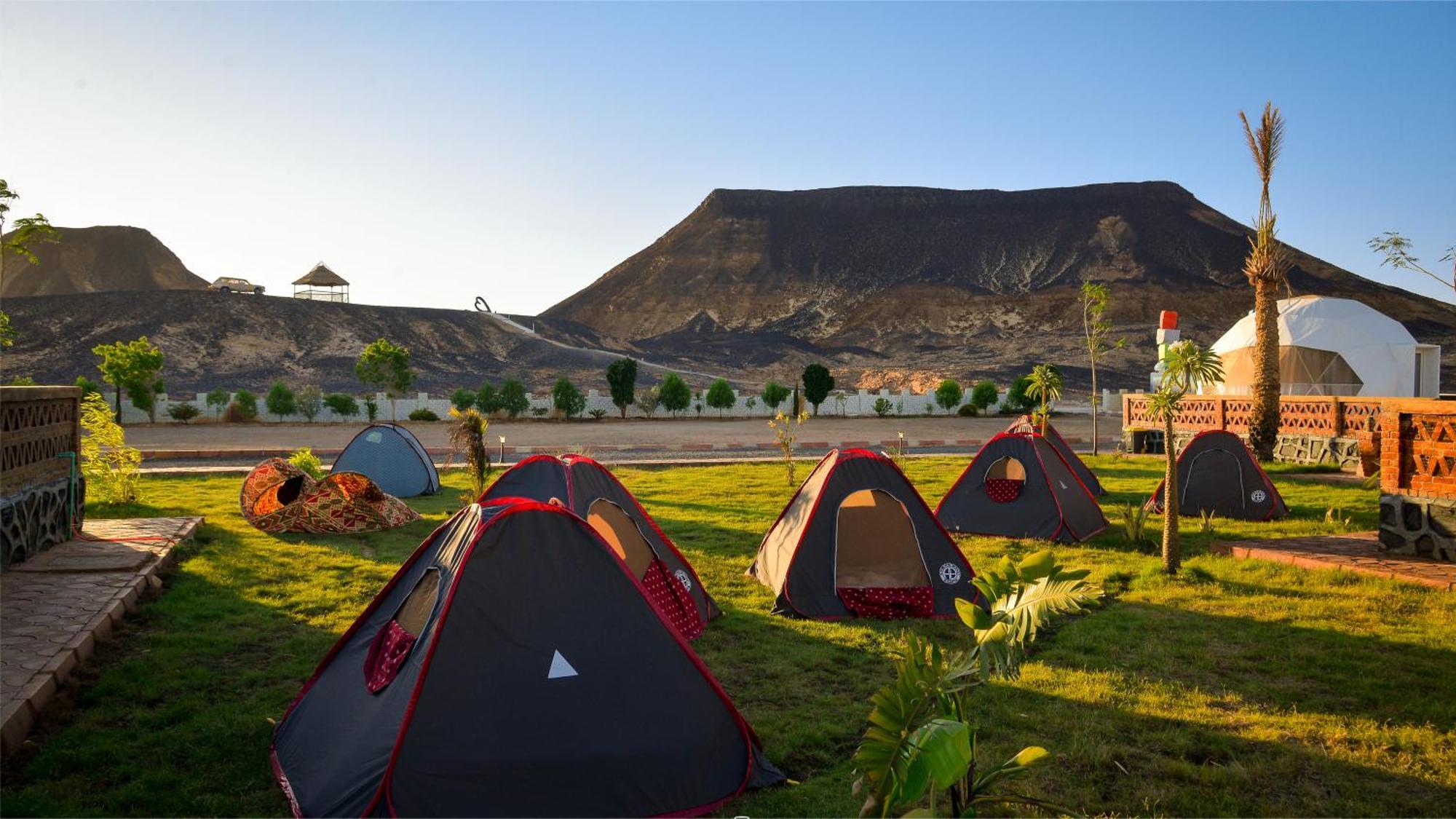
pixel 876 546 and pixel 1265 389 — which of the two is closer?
pixel 876 546

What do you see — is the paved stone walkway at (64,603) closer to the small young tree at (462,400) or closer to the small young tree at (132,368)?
the small young tree at (462,400)

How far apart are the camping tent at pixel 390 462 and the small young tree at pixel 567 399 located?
817 inches

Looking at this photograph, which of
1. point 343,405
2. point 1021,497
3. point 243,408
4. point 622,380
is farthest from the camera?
point 622,380

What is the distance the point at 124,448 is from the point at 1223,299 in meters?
91.5

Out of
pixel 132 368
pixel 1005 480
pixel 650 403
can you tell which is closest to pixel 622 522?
pixel 1005 480

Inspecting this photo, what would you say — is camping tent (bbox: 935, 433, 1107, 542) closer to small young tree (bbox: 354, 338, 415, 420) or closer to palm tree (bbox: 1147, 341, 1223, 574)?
palm tree (bbox: 1147, 341, 1223, 574)

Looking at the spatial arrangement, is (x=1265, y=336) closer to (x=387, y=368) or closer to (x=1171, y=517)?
(x=1171, y=517)

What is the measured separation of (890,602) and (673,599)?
1979 millimetres

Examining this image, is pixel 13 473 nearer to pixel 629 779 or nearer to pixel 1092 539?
pixel 629 779

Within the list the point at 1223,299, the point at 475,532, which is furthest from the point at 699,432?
the point at 1223,299

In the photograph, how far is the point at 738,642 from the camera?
693 cm

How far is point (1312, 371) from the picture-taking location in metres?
29.5

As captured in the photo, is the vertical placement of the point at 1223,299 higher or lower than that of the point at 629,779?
higher

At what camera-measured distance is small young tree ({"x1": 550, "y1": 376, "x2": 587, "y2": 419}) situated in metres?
36.3
